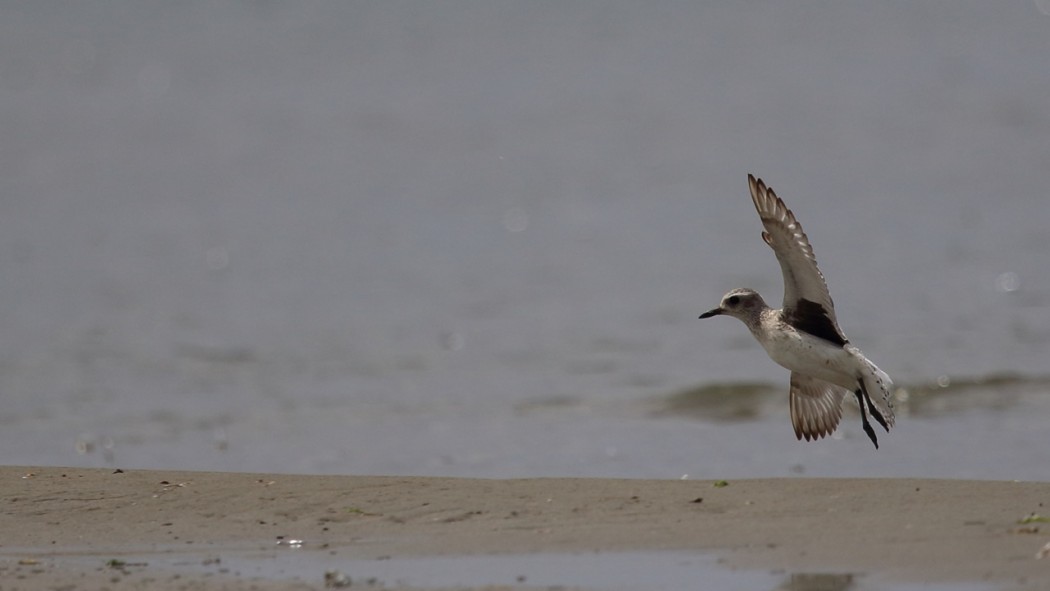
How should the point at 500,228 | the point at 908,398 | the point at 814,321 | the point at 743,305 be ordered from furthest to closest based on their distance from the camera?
1. the point at 500,228
2. the point at 908,398
3. the point at 743,305
4. the point at 814,321

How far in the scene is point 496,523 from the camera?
703 centimetres

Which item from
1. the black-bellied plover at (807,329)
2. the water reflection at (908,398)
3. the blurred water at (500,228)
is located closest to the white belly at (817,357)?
the black-bellied plover at (807,329)

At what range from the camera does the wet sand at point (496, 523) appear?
241 inches

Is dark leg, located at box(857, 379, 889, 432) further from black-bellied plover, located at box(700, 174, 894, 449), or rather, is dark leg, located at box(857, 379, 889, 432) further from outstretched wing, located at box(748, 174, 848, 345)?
outstretched wing, located at box(748, 174, 848, 345)

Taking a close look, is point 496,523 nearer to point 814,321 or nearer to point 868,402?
point 814,321

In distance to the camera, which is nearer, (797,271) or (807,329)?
(797,271)

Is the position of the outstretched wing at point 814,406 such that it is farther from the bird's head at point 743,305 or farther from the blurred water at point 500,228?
the blurred water at point 500,228

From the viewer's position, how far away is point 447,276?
18.2 metres

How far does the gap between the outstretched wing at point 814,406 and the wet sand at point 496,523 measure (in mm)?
1773

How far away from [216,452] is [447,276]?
729cm

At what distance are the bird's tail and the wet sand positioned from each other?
3.68 ft

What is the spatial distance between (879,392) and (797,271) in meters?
0.75

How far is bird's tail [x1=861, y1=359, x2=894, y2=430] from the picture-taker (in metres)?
8.48

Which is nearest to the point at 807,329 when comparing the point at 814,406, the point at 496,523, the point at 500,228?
the point at 814,406
